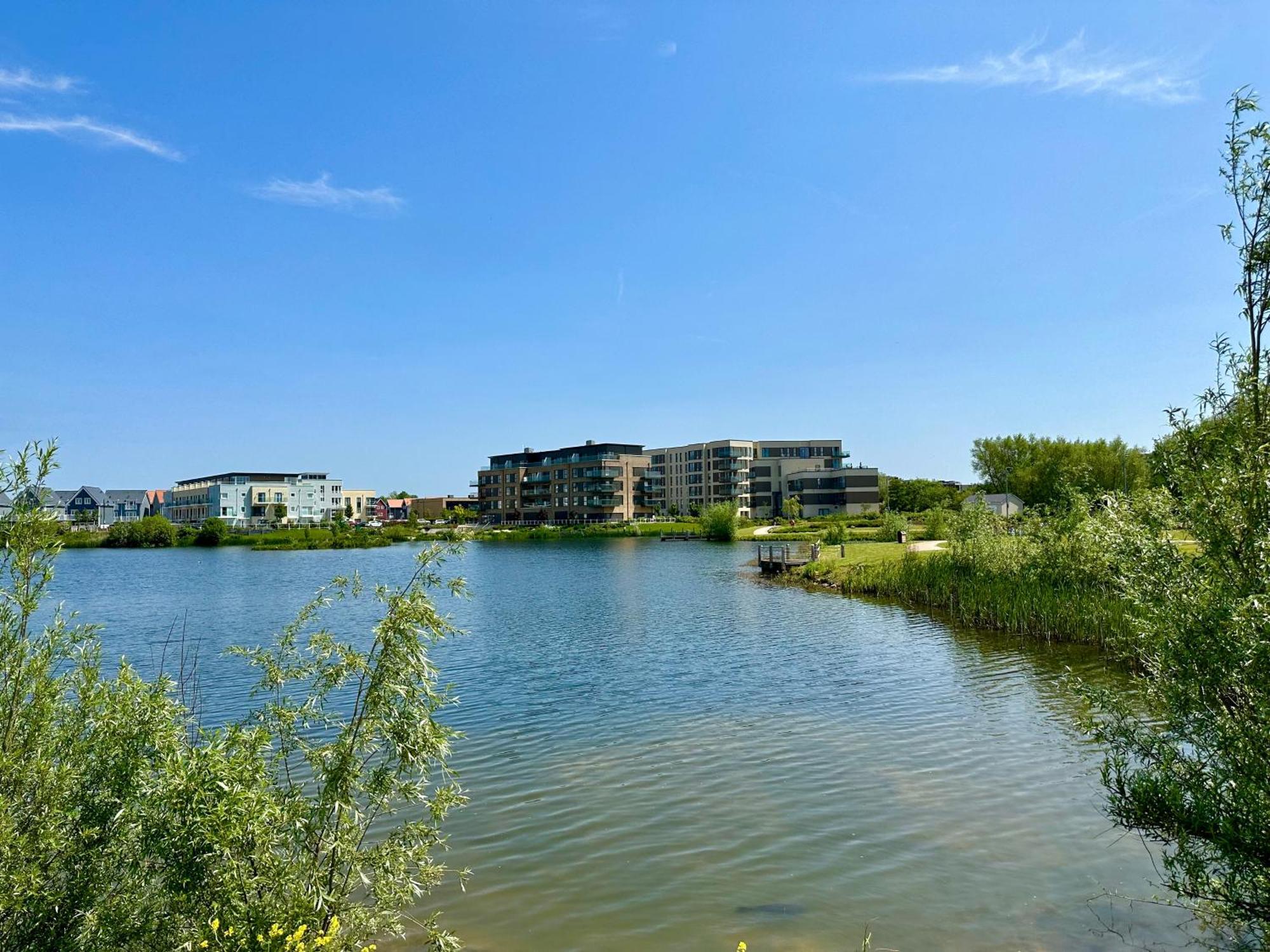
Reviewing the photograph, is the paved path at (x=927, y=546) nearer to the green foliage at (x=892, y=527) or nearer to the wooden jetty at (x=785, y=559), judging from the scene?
the green foliage at (x=892, y=527)

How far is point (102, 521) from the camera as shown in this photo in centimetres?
14450

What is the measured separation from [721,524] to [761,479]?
35.9 metres

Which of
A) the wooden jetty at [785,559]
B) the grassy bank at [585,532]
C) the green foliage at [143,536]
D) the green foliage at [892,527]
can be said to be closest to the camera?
the wooden jetty at [785,559]

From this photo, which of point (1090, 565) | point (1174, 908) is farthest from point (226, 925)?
point (1090, 565)

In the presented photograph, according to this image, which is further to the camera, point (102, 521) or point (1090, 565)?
point (102, 521)

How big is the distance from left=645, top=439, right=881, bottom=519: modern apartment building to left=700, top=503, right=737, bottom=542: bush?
945 inches

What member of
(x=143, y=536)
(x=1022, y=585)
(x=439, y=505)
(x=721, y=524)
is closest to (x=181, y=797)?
(x=1022, y=585)

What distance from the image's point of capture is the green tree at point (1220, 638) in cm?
600

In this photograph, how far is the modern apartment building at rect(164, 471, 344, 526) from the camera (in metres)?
138

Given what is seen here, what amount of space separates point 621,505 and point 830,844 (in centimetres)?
12122

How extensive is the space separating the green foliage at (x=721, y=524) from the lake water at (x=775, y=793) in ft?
214

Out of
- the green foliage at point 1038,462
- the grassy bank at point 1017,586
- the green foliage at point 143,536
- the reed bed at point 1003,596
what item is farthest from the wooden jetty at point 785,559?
the green foliage at point 143,536

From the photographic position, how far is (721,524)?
94.1 meters

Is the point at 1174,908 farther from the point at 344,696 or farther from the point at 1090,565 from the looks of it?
the point at 1090,565
